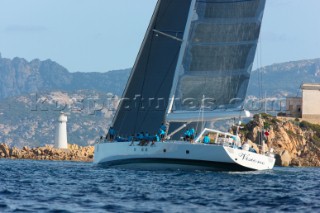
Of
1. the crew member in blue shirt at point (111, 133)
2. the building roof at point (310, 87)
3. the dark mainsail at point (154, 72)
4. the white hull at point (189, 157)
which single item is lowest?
the white hull at point (189, 157)

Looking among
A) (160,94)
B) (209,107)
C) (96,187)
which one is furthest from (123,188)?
(160,94)

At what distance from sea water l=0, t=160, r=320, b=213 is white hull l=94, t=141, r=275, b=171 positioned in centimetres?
66

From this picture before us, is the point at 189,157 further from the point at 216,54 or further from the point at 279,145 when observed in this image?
the point at 279,145

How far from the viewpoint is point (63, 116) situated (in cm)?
12638

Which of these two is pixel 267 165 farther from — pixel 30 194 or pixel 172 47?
pixel 30 194

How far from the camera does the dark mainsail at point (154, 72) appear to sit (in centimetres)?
6178

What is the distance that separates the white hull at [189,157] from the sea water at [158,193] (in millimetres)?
663

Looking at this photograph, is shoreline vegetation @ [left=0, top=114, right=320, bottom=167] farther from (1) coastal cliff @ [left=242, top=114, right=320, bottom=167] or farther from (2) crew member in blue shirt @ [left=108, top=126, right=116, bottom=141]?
(2) crew member in blue shirt @ [left=108, top=126, right=116, bottom=141]

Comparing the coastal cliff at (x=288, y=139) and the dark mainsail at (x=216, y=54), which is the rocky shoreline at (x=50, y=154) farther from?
the dark mainsail at (x=216, y=54)

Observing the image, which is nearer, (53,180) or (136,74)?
(53,180)

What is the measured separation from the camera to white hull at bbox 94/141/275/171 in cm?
5209

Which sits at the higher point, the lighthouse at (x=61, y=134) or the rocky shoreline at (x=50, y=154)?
the lighthouse at (x=61, y=134)

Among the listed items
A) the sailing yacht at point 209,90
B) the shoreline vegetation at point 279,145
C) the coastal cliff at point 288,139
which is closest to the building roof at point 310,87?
the shoreline vegetation at point 279,145

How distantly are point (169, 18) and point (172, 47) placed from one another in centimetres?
200
